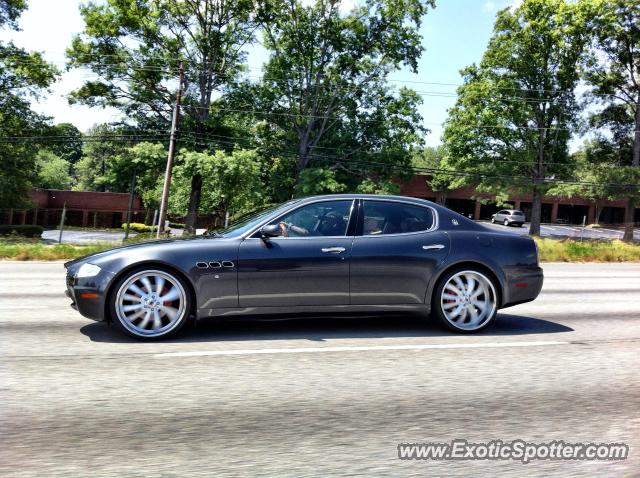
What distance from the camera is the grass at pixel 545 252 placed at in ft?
53.1

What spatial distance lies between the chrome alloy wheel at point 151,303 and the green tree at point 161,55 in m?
34.7

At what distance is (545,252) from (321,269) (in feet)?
55.3

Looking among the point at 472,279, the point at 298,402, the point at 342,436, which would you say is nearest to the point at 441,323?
the point at 472,279

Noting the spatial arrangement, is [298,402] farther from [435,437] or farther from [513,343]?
[513,343]

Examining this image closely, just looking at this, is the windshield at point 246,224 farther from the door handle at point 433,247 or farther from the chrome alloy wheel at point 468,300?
the chrome alloy wheel at point 468,300

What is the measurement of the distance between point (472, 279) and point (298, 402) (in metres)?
3.16

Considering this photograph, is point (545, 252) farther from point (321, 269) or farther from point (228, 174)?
point (228, 174)

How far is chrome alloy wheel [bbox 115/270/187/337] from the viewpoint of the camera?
568 cm

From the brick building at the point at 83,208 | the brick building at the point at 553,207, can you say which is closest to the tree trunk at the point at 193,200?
the brick building at the point at 83,208

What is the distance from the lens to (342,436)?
336 centimetres

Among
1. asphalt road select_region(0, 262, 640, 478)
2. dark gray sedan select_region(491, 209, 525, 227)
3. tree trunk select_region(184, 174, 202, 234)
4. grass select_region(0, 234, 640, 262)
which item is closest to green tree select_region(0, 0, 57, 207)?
tree trunk select_region(184, 174, 202, 234)

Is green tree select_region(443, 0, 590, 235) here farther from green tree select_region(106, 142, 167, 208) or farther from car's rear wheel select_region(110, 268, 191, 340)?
car's rear wheel select_region(110, 268, 191, 340)

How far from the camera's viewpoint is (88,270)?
5.66m

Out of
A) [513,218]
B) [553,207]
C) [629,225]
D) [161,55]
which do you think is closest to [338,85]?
[161,55]
